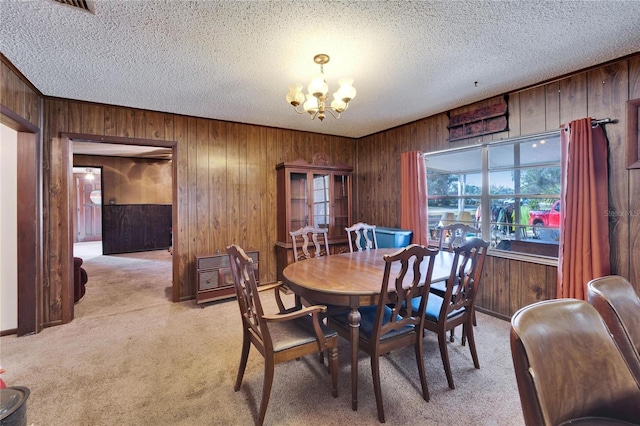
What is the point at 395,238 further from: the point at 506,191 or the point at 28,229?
the point at 28,229

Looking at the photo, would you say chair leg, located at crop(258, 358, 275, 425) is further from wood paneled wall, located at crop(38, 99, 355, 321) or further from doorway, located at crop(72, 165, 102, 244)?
doorway, located at crop(72, 165, 102, 244)

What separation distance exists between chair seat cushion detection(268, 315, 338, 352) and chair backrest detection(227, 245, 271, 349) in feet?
0.29

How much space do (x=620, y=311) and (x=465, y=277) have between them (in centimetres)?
92

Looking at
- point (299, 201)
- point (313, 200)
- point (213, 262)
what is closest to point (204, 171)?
point (213, 262)

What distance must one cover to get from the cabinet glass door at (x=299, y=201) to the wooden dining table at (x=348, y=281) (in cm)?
173

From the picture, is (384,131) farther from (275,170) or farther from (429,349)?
(429,349)

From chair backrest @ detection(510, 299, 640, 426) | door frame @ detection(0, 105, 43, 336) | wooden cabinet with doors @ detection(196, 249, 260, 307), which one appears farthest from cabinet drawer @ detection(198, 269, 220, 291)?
chair backrest @ detection(510, 299, 640, 426)

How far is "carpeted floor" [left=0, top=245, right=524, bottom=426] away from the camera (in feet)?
5.58

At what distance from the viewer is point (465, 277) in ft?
6.82

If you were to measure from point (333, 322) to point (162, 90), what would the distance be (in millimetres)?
2814

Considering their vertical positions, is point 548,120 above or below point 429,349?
above

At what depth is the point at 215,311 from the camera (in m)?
3.35

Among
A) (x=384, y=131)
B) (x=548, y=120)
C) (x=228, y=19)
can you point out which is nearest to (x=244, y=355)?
(x=228, y=19)

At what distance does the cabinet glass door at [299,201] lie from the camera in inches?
167
